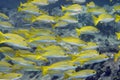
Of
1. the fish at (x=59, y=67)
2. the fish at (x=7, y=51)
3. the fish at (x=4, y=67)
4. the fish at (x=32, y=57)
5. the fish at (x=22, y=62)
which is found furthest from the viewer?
the fish at (x=7, y=51)

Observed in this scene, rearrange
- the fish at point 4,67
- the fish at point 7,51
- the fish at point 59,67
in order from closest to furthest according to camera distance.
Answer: the fish at point 59,67 → the fish at point 4,67 → the fish at point 7,51

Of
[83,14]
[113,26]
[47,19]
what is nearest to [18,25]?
[83,14]

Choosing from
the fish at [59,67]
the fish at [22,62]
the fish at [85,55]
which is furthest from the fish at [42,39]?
the fish at [59,67]

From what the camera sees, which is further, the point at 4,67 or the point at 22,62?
the point at 22,62

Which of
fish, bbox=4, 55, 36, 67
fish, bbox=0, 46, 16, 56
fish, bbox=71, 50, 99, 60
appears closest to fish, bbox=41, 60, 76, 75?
fish, bbox=71, 50, 99, 60

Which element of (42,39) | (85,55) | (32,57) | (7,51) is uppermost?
(42,39)

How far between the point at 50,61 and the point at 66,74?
9.46 ft

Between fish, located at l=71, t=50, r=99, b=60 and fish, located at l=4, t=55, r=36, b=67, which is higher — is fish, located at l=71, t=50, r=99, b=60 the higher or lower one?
the lower one

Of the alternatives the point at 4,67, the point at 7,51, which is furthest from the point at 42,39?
the point at 4,67

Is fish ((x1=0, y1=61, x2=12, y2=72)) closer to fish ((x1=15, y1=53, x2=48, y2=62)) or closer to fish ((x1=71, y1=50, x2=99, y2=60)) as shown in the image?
fish ((x1=15, y1=53, x2=48, y2=62))

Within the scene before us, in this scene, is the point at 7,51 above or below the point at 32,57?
above

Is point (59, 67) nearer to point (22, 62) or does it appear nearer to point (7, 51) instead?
point (22, 62)

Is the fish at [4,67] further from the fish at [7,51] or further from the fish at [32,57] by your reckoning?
the fish at [7,51]

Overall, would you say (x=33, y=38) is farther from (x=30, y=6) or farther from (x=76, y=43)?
(x=30, y=6)
